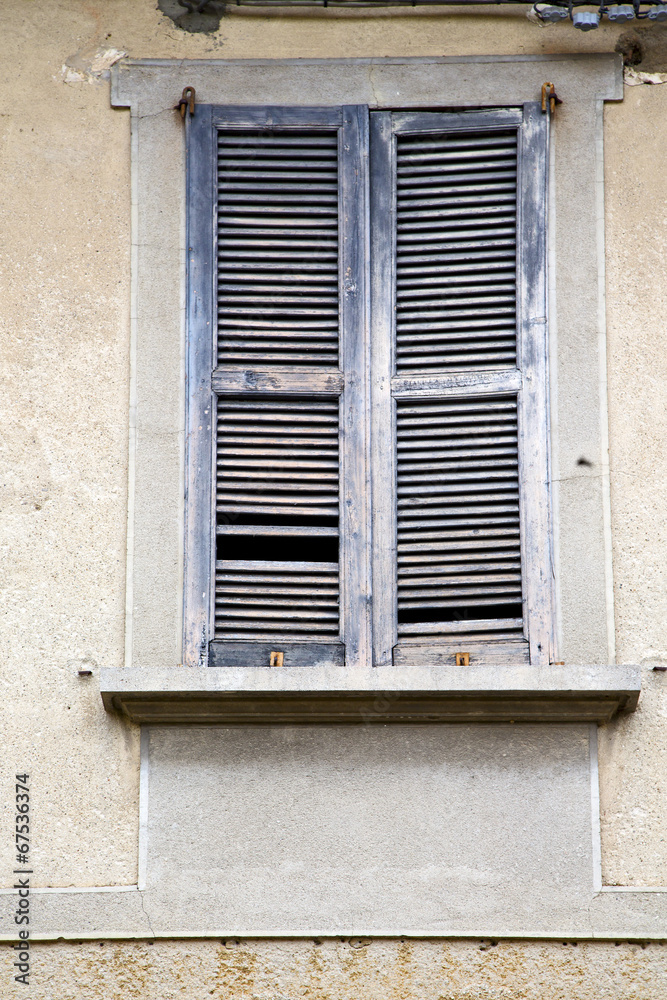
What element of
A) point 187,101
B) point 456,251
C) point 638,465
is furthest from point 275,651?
point 187,101

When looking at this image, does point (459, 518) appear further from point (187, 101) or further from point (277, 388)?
point (187, 101)

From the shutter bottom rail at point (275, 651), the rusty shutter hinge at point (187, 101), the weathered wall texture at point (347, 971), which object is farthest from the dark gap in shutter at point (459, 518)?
the rusty shutter hinge at point (187, 101)

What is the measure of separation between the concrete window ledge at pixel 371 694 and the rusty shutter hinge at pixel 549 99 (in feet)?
7.55

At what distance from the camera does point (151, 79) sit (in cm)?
571

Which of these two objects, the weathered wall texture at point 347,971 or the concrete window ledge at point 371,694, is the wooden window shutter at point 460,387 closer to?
the concrete window ledge at point 371,694

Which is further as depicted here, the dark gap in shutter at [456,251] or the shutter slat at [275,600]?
the dark gap in shutter at [456,251]

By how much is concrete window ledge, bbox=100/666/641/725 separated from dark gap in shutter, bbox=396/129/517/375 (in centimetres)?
131

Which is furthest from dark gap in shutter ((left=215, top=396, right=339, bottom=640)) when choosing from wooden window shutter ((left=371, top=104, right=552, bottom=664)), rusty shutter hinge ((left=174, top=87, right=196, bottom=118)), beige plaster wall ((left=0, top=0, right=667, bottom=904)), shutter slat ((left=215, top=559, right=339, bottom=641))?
rusty shutter hinge ((left=174, top=87, right=196, bottom=118))

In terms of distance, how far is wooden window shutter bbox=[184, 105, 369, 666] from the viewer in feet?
17.5

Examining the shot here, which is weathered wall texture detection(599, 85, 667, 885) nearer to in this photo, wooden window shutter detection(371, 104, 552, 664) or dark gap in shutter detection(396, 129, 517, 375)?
wooden window shutter detection(371, 104, 552, 664)

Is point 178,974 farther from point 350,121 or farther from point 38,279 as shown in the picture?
point 350,121

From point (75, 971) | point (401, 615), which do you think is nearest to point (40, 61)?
point (401, 615)

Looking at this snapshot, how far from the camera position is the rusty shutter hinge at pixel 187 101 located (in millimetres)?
5629

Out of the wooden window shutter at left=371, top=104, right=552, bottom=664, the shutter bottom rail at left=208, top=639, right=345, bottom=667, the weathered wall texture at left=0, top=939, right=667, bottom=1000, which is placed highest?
the wooden window shutter at left=371, top=104, right=552, bottom=664
